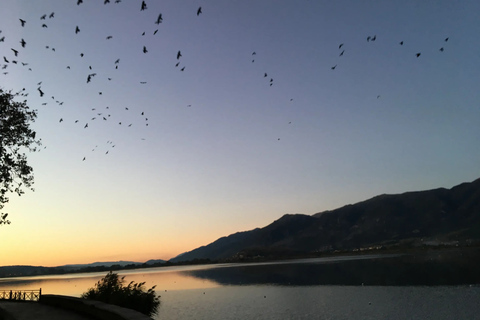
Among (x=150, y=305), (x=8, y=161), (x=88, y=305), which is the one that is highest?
(x=8, y=161)

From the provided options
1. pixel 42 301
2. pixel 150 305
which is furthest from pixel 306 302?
→ pixel 42 301

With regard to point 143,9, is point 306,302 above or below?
below

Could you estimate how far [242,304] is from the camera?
7119 centimetres

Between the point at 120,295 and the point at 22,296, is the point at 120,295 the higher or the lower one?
the higher one

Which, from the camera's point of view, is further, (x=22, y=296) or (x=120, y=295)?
(x=22, y=296)

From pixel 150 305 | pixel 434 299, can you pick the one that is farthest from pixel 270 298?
pixel 150 305

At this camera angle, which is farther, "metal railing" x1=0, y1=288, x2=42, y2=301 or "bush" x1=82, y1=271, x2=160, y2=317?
"metal railing" x1=0, y1=288, x2=42, y2=301

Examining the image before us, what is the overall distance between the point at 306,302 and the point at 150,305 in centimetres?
3838

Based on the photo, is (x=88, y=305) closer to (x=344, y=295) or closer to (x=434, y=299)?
(x=434, y=299)

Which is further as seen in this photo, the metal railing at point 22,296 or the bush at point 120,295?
the metal railing at point 22,296

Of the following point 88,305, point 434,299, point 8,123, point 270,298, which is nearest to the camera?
point 88,305

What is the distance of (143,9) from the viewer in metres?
18.5

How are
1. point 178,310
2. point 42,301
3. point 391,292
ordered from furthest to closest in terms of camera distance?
1. point 391,292
2. point 178,310
3. point 42,301

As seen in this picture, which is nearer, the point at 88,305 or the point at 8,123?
the point at 88,305
